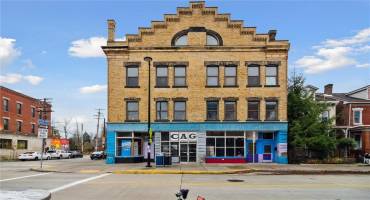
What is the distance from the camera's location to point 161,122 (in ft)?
125

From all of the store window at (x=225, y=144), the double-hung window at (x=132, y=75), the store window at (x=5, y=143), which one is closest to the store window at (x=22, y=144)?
the store window at (x=5, y=143)

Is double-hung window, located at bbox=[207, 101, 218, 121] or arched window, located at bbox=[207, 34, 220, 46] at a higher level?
arched window, located at bbox=[207, 34, 220, 46]

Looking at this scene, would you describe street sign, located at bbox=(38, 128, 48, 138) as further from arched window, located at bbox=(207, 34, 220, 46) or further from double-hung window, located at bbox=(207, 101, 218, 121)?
arched window, located at bbox=(207, 34, 220, 46)

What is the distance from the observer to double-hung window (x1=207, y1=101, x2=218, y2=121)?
3844 centimetres

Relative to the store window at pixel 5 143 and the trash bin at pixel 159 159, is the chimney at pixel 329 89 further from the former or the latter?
the store window at pixel 5 143

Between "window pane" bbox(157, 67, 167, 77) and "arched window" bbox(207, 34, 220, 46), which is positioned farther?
"arched window" bbox(207, 34, 220, 46)

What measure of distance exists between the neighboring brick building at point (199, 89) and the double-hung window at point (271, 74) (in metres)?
0.09

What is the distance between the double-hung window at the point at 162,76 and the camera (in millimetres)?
38562

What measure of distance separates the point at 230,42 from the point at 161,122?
938cm

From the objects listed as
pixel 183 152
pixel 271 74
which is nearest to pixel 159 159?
pixel 183 152

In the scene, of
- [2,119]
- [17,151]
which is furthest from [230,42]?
[17,151]

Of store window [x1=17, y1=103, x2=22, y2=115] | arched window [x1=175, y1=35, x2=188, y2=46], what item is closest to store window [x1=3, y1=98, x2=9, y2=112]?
store window [x1=17, y1=103, x2=22, y2=115]

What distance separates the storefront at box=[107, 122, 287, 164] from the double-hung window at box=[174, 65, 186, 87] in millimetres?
3656

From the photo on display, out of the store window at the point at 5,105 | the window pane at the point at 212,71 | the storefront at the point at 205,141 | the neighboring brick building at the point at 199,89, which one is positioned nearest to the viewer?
the storefront at the point at 205,141
